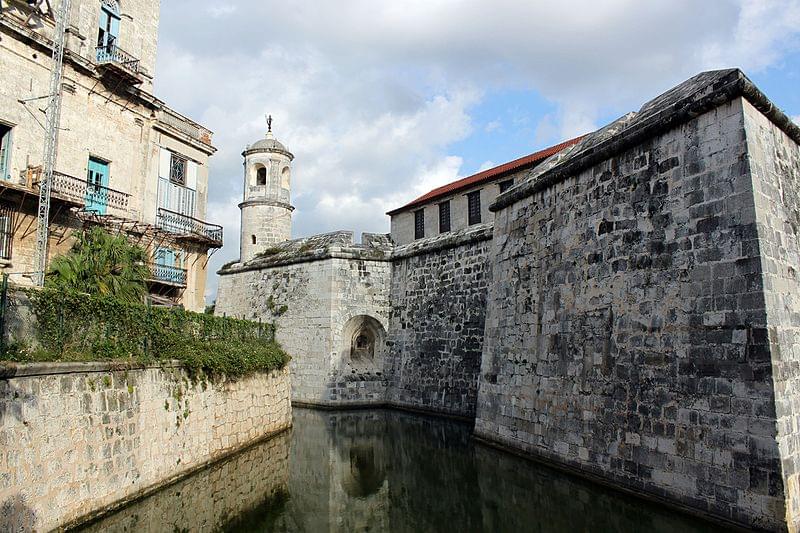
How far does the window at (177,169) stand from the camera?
17266 mm

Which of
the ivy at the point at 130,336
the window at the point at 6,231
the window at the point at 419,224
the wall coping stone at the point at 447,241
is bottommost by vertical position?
the ivy at the point at 130,336

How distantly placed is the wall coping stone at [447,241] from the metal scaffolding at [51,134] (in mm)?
10126

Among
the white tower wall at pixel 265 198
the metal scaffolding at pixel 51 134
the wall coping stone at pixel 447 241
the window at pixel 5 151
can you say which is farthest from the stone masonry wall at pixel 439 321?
the window at pixel 5 151

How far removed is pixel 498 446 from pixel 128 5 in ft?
51.9

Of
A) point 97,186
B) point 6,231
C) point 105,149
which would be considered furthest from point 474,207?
point 6,231

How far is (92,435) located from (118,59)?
502 inches

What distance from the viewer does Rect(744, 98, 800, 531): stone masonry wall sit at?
20.1ft

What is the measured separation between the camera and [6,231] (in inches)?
482

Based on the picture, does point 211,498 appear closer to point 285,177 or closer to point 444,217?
point 444,217

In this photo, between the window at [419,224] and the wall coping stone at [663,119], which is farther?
the window at [419,224]

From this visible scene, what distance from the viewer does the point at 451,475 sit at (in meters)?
9.56

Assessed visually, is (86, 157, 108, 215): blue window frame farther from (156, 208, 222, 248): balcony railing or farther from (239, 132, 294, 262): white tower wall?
(239, 132, 294, 262): white tower wall

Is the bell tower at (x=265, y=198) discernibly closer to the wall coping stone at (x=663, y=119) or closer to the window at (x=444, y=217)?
the window at (x=444, y=217)

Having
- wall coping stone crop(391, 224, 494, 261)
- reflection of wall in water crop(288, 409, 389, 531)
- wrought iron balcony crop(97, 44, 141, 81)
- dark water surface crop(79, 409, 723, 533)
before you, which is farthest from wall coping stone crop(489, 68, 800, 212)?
wrought iron balcony crop(97, 44, 141, 81)
